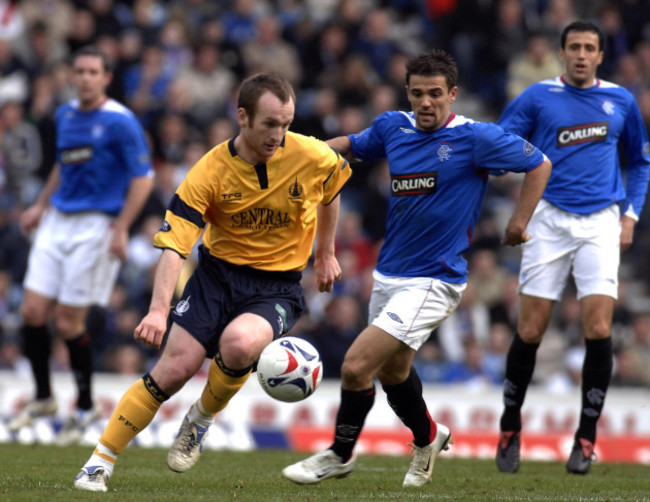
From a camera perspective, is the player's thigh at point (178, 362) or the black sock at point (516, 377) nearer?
the player's thigh at point (178, 362)

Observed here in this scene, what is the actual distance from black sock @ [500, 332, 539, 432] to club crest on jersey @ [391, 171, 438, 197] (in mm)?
1893

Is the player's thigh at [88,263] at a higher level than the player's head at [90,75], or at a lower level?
lower

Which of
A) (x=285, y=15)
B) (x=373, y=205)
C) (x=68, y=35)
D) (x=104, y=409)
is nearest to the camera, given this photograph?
(x=104, y=409)

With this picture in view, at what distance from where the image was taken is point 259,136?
20.5ft

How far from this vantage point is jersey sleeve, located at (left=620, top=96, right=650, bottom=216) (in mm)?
8250

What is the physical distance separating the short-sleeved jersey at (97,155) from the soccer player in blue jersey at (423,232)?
326cm

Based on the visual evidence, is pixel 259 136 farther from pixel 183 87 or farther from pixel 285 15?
pixel 285 15

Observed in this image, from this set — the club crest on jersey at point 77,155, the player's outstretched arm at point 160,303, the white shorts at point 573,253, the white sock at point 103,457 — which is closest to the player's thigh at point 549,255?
the white shorts at point 573,253

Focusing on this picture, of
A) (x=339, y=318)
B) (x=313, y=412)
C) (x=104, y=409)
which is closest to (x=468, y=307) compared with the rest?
(x=339, y=318)

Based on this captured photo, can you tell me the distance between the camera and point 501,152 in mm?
6684

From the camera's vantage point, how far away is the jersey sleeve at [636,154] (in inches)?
325

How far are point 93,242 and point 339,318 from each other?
4036 millimetres

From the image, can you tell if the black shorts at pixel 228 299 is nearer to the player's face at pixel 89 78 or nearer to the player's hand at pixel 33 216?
the player's face at pixel 89 78

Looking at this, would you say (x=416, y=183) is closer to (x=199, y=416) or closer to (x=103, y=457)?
(x=199, y=416)
